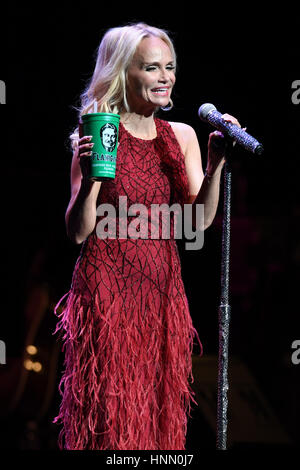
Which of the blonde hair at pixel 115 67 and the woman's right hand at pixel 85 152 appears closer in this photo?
the woman's right hand at pixel 85 152

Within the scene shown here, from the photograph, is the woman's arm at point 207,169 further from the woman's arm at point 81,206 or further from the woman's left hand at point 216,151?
the woman's arm at point 81,206

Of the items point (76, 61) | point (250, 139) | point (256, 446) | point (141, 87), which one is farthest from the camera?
point (76, 61)

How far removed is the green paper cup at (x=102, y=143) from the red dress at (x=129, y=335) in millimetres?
259

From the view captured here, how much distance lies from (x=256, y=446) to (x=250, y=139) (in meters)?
1.66

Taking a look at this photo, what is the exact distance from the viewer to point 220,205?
3.42 meters

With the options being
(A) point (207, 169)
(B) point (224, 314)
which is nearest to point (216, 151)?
(A) point (207, 169)

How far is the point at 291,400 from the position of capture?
3.35 m

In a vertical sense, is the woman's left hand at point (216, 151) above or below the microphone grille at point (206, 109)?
below

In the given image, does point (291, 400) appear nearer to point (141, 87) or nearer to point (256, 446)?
point (256, 446)

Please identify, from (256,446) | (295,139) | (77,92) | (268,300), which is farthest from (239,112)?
(256,446)

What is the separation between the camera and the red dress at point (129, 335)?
1.72 metres

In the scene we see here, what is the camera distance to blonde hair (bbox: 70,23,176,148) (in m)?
1.77
